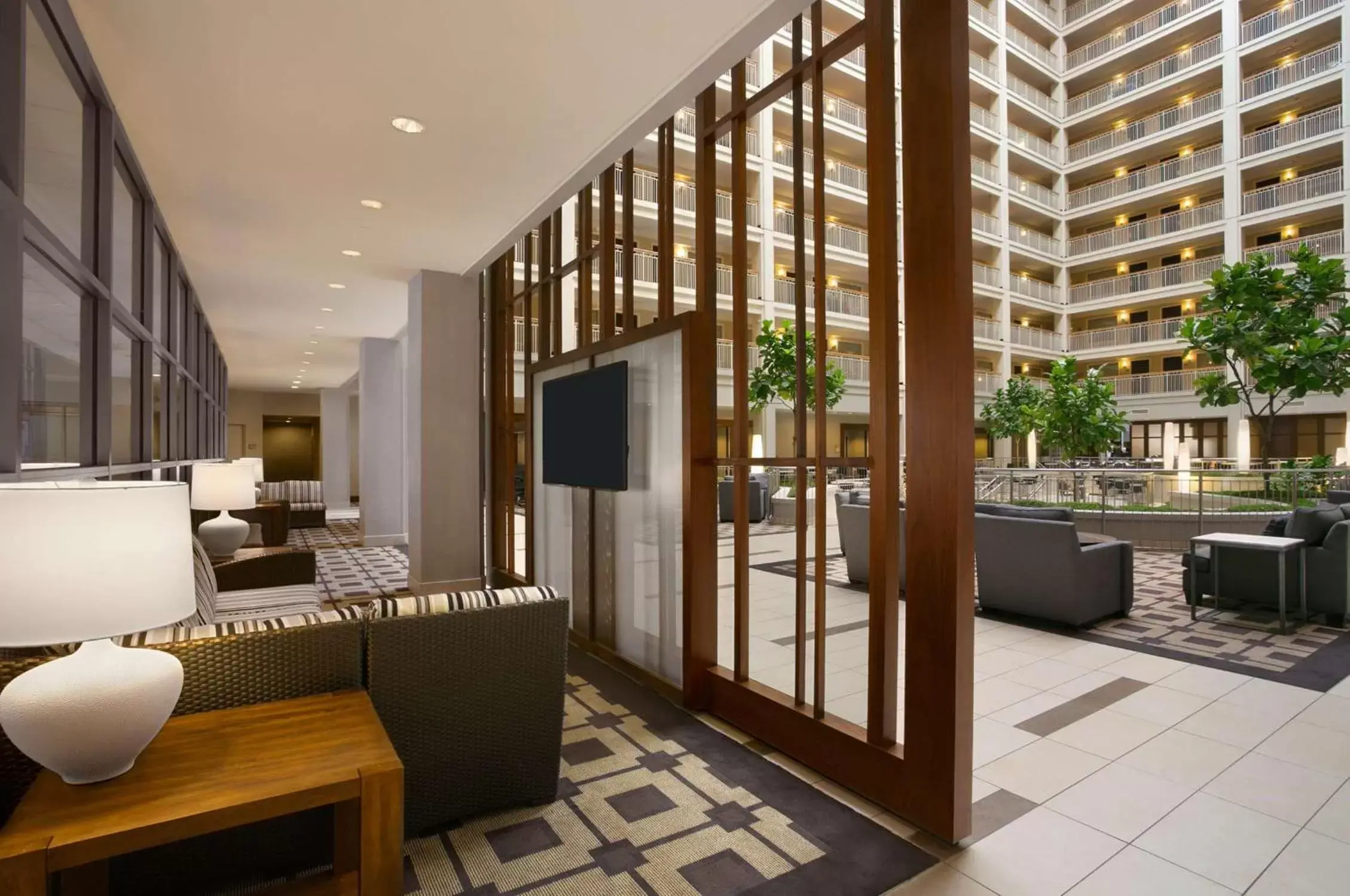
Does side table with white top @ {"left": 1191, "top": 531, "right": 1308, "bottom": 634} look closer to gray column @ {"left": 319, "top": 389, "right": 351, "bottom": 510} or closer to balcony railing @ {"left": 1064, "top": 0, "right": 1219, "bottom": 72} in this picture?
gray column @ {"left": 319, "top": 389, "right": 351, "bottom": 510}

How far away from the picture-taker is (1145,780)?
2656mm

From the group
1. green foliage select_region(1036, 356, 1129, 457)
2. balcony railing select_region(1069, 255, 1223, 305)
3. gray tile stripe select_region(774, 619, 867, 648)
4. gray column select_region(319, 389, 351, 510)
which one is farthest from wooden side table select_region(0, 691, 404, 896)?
balcony railing select_region(1069, 255, 1223, 305)

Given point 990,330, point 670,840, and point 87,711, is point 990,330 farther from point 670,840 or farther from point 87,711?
point 87,711

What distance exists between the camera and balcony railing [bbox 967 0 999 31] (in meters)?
19.4

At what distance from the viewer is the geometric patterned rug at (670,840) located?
6.66 ft

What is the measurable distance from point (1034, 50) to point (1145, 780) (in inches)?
972

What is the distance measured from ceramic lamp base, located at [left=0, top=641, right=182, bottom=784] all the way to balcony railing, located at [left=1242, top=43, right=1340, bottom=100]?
23613 mm

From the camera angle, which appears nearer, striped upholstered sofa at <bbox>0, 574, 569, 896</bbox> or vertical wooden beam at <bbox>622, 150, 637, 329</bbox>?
striped upholstered sofa at <bbox>0, 574, 569, 896</bbox>

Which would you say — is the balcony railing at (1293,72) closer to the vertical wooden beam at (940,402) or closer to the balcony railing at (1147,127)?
the balcony railing at (1147,127)

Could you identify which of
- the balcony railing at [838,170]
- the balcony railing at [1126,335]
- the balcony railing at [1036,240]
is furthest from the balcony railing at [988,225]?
the balcony railing at [838,170]

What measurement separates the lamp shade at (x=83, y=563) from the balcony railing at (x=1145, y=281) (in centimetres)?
2204

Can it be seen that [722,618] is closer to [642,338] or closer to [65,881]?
[642,338]

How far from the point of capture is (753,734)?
3.06 m

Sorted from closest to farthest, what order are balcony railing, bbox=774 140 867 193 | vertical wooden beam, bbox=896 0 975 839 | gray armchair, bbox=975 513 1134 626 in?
vertical wooden beam, bbox=896 0 975 839 → gray armchair, bbox=975 513 1134 626 → balcony railing, bbox=774 140 867 193
